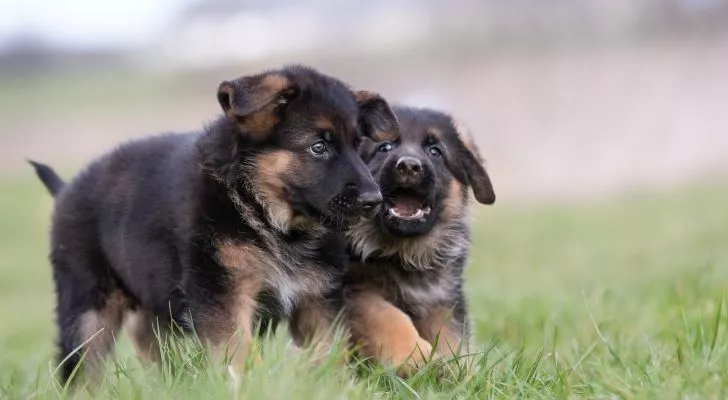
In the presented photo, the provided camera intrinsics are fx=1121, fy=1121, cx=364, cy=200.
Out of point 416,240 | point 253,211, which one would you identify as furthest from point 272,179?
point 416,240

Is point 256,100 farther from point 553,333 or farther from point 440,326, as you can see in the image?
point 553,333

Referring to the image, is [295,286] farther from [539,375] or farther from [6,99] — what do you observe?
[6,99]

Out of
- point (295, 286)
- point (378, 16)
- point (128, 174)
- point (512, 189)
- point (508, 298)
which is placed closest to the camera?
point (295, 286)

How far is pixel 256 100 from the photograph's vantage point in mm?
4527

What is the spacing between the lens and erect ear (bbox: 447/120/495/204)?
5.72 metres

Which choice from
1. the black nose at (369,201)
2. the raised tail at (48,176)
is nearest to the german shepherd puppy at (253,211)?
the black nose at (369,201)

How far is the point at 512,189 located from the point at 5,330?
12.5 m

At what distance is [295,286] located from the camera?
15.6 ft

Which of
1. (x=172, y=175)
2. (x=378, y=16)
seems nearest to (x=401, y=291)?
(x=172, y=175)

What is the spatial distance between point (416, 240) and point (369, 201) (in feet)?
3.38

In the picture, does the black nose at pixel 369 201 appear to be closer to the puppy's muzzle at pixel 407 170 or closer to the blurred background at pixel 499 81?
the puppy's muzzle at pixel 407 170

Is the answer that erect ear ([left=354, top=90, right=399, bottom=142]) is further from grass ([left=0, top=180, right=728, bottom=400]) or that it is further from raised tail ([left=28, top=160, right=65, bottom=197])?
raised tail ([left=28, top=160, right=65, bottom=197])

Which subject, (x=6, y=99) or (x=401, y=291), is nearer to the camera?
(x=401, y=291)

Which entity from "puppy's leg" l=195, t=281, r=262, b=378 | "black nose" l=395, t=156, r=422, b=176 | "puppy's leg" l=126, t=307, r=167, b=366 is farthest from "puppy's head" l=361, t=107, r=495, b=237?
"puppy's leg" l=126, t=307, r=167, b=366
